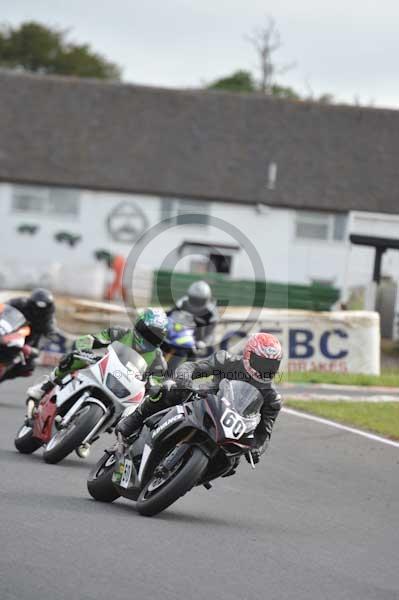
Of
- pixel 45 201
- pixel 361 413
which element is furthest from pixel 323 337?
pixel 45 201

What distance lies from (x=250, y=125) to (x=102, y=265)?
850cm

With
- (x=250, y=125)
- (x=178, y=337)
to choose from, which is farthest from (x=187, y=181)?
(x=178, y=337)

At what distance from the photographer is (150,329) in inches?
427

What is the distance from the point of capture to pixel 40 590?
640cm

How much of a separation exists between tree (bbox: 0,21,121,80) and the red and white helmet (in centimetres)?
6729

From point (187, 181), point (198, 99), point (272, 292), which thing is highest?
point (198, 99)

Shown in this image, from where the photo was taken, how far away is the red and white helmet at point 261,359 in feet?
29.4

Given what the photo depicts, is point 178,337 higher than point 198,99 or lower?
lower

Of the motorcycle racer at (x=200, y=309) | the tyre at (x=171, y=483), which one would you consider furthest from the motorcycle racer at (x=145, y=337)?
the motorcycle racer at (x=200, y=309)

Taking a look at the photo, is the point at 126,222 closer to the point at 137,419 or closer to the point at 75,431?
the point at 75,431

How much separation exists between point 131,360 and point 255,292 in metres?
30.7

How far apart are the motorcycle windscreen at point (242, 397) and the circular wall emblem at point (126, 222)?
41.8m

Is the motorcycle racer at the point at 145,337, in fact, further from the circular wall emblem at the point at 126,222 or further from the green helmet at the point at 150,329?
the circular wall emblem at the point at 126,222

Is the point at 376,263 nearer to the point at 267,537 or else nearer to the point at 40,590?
the point at 267,537
